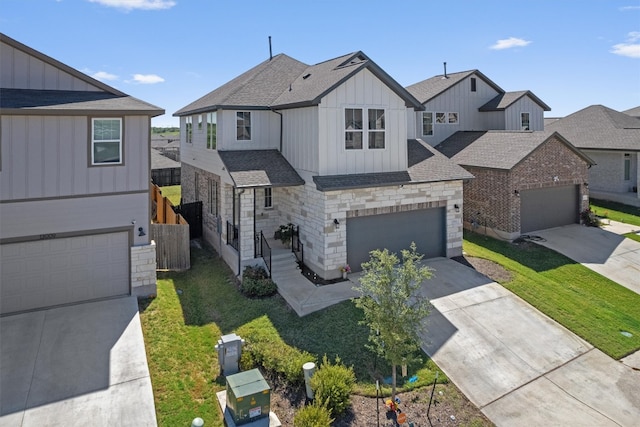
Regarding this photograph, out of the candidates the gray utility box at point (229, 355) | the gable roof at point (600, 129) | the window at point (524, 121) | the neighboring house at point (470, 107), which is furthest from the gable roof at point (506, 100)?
the gray utility box at point (229, 355)

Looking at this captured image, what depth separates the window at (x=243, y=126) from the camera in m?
16.4

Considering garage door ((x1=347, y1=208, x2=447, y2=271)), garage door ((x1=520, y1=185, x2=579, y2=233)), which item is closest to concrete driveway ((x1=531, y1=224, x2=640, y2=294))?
garage door ((x1=520, y1=185, x2=579, y2=233))

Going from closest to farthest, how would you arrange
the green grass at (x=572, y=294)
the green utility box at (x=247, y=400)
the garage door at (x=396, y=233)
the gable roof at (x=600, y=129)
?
the green utility box at (x=247, y=400) < the green grass at (x=572, y=294) < the garage door at (x=396, y=233) < the gable roof at (x=600, y=129)

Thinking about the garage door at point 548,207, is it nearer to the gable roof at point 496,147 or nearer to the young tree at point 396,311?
the gable roof at point 496,147

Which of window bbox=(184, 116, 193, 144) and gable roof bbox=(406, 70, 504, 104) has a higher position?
gable roof bbox=(406, 70, 504, 104)

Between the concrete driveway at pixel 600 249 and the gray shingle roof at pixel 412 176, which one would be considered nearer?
the gray shingle roof at pixel 412 176

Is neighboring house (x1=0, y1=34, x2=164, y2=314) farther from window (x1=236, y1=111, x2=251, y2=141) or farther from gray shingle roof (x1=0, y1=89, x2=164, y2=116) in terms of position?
window (x1=236, y1=111, x2=251, y2=141)

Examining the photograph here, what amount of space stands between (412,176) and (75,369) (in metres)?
11.7

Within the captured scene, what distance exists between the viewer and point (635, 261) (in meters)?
16.6

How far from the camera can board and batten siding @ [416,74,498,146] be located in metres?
24.7

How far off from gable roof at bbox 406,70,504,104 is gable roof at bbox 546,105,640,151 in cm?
742

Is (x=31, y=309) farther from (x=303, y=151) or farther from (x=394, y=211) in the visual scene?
(x=394, y=211)

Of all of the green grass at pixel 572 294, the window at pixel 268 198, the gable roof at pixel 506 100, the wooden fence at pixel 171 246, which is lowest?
the green grass at pixel 572 294

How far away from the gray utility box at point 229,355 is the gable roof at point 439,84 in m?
19.7
